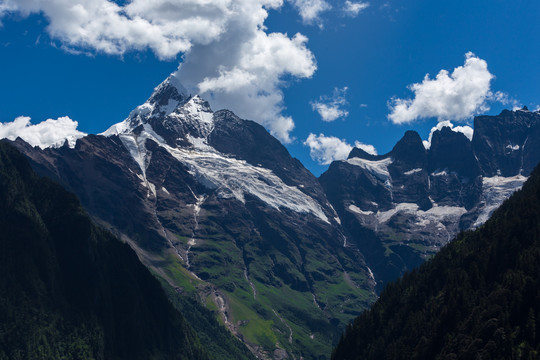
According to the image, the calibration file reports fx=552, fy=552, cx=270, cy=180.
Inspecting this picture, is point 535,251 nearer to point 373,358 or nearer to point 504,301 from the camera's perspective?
point 504,301

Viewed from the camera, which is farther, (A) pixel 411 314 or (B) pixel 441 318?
(A) pixel 411 314

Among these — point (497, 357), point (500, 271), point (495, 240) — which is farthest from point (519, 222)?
point (497, 357)

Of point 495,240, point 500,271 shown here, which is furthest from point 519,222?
point 500,271

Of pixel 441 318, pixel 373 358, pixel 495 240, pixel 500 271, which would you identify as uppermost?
pixel 495 240

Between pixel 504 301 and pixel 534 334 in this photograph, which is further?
pixel 504 301

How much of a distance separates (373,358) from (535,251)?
66.4 metres

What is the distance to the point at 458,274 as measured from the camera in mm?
194875

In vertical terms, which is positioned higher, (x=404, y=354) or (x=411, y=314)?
(x=411, y=314)

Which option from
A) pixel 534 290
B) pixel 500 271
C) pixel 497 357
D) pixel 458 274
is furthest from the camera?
pixel 458 274

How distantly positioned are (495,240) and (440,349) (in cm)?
5839

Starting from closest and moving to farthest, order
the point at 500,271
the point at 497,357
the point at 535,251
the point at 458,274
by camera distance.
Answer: the point at 497,357 → the point at 535,251 → the point at 500,271 → the point at 458,274

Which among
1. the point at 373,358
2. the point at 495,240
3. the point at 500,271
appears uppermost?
the point at 495,240

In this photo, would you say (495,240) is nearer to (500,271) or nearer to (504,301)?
(500,271)

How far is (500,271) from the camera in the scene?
18150 cm
